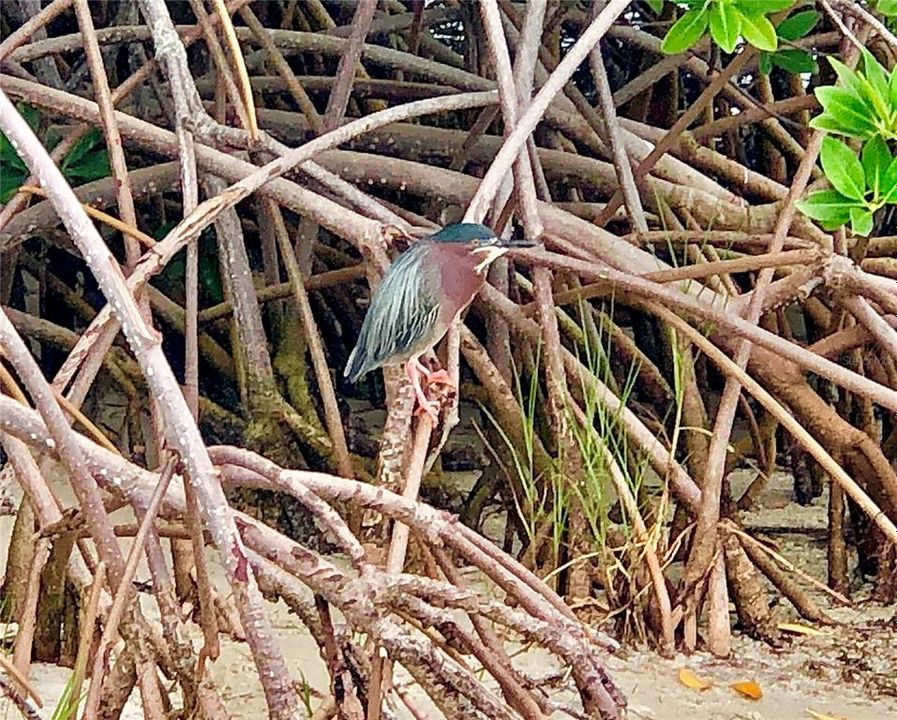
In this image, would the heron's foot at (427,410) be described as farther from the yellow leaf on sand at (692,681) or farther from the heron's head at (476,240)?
the yellow leaf on sand at (692,681)

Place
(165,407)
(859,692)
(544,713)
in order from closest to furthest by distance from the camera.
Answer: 1. (165,407)
2. (544,713)
3. (859,692)

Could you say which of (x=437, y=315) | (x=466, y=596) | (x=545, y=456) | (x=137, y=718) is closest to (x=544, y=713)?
(x=466, y=596)

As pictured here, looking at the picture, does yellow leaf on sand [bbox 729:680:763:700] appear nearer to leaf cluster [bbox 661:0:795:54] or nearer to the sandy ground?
the sandy ground

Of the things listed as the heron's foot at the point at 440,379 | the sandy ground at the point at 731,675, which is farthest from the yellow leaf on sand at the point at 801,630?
the heron's foot at the point at 440,379

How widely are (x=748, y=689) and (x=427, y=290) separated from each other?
26.6 inches

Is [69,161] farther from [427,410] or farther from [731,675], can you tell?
[731,675]

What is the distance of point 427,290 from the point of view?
1197mm

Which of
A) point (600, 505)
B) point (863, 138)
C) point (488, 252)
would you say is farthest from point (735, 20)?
point (600, 505)

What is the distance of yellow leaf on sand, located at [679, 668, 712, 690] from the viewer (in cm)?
147

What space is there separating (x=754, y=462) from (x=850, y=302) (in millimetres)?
1050

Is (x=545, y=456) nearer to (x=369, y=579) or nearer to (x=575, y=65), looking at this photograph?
(x=575, y=65)

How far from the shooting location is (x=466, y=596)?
772 millimetres

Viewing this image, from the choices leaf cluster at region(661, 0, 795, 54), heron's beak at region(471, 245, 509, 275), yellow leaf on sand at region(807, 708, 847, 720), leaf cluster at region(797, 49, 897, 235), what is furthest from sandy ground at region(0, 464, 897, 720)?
leaf cluster at region(661, 0, 795, 54)

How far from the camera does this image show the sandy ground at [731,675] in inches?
56.0
